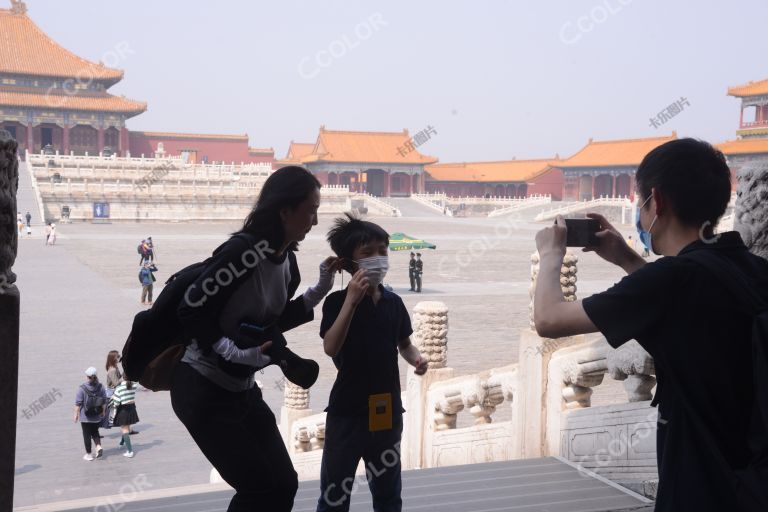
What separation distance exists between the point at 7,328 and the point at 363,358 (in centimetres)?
134

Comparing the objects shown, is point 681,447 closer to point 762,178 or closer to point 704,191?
point 704,191

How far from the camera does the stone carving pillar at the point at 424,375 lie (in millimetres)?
5098

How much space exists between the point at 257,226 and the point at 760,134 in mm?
44751

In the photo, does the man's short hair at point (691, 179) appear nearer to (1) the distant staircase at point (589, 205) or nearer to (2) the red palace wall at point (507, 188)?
(1) the distant staircase at point (589, 205)

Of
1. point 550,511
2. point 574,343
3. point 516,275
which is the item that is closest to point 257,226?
point 550,511

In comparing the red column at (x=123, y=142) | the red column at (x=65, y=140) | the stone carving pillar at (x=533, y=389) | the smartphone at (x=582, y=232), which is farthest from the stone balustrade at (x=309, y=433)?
the red column at (x=123, y=142)

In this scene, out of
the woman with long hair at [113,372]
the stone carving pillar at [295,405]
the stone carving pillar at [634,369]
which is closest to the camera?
the stone carving pillar at [634,369]

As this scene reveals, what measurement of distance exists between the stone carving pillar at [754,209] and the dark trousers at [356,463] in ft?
4.26

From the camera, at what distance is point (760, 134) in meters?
41.7

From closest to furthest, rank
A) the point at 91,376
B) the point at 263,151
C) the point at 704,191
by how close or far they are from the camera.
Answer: the point at 704,191
the point at 91,376
the point at 263,151

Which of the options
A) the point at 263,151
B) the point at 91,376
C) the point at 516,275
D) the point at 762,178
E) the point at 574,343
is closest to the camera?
the point at 762,178

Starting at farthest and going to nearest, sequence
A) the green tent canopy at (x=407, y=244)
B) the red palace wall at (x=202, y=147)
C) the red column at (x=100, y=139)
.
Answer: the red palace wall at (x=202, y=147), the red column at (x=100, y=139), the green tent canopy at (x=407, y=244)

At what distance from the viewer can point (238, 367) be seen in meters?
2.08

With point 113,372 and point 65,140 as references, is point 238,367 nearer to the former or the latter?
point 113,372
